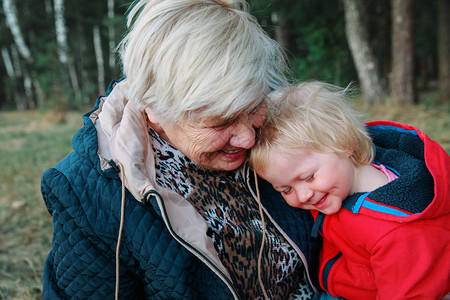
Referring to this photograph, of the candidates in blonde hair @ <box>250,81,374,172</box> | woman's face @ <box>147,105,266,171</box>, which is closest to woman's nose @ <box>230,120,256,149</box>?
woman's face @ <box>147,105,266,171</box>

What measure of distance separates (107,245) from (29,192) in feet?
9.85

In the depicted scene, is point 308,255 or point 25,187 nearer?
point 308,255

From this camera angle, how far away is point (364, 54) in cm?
787

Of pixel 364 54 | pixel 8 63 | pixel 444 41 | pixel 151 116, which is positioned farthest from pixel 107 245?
pixel 8 63

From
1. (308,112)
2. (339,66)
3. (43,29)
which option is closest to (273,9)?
(339,66)

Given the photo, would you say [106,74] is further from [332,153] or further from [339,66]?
[332,153]

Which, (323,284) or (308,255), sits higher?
(308,255)

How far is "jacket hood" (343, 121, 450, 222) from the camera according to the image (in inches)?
56.6

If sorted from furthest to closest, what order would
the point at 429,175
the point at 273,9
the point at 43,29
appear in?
the point at 43,29
the point at 273,9
the point at 429,175

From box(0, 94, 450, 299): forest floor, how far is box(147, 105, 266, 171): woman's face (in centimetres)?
67

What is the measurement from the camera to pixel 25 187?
4.11m

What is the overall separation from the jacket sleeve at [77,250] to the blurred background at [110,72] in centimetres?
84

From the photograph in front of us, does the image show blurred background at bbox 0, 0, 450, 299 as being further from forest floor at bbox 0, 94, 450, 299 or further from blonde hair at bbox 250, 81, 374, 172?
blonde hair at bbox 250, 81, 374, 172

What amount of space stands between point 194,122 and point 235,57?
27 centimetres
